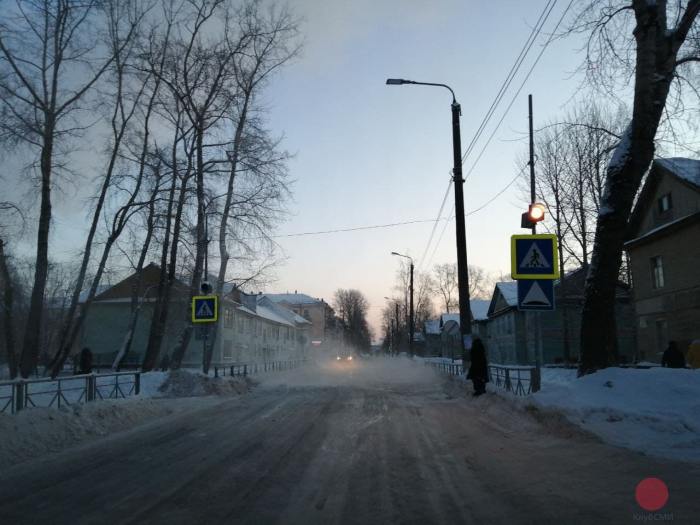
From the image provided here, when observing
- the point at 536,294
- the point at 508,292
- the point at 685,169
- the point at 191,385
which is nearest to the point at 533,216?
the point at 536,294

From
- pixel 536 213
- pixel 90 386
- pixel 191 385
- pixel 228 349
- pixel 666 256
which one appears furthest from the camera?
pixel 228 349

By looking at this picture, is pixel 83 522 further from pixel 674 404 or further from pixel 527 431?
pixel 674 404

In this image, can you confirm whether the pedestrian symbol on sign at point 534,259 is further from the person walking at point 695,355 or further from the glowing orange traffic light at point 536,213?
the person walking at point 695,355

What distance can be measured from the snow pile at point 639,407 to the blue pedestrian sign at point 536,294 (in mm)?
1462

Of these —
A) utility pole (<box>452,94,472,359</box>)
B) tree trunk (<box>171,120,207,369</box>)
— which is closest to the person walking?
utility pole (<box>452,94,472,359</box>)

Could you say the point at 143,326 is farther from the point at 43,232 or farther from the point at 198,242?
the point at 198,242

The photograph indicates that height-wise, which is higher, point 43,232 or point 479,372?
point 43,232

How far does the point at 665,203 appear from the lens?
2689cm

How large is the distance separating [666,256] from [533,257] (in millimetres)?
19853

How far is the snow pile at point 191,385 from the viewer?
1822 cm

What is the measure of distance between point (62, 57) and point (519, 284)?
828 inches

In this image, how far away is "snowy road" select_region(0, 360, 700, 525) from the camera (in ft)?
15.9

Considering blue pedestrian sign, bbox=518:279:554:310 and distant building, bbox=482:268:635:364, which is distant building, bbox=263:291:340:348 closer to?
distant building, bbox=482:268:635:364

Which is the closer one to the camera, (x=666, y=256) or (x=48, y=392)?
(x=48, y=392)
